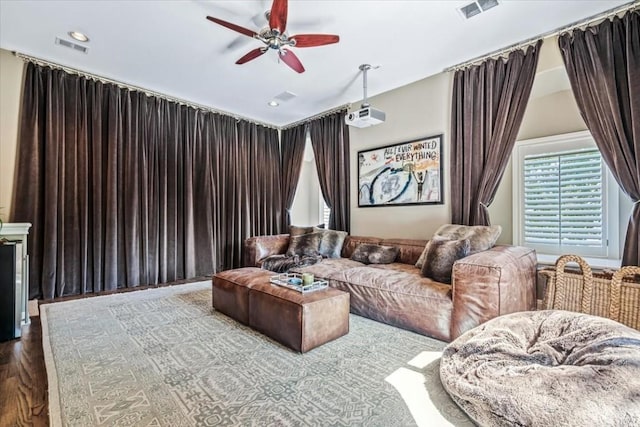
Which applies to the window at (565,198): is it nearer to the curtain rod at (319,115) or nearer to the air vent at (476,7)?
the air vent at (476,7)

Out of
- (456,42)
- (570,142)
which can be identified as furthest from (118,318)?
(570,142)

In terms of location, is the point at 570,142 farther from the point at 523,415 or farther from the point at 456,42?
the point at 523,415

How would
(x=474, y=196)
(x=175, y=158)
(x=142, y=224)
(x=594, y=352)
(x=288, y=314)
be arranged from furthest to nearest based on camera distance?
(x=175, y=158), (x=142, y=224), (x=474, y=196), (x=288, y=314), (x=594, y=352)

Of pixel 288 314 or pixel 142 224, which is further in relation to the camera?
pixel 142 224

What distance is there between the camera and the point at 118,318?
9.30ft

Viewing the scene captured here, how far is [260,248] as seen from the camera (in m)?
4.30

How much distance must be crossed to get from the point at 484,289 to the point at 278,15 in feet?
8.38

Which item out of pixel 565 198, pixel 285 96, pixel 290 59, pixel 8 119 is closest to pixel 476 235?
pixel 565 198

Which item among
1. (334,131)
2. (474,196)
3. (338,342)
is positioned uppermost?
(334,131)

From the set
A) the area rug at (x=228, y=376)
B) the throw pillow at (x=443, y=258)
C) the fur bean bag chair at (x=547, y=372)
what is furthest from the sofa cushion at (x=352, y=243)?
the fur bean bag chair at (x=547, y=372)

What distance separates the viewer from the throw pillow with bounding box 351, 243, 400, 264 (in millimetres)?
3627

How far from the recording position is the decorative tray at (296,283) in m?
2.39

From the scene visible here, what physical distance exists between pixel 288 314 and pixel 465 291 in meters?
1.32

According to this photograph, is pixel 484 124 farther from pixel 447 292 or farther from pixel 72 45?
pixel 72 45
